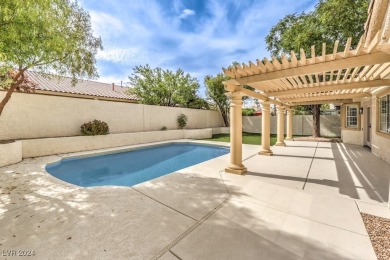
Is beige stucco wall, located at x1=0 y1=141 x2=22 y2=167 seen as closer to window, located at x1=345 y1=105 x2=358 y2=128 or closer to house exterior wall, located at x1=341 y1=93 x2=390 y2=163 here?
house exterior wall, located at x1=341 y1=93 x2=390 y2=163

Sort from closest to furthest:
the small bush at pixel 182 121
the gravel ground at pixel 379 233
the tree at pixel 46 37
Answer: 1. the gravel ground at pixel 379 233
2. the tree at pixel 46 37
3. the small bush at pixel 182 121

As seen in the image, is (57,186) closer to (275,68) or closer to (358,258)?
(358,258)

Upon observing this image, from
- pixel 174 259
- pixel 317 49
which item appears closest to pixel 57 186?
pixel 174 259

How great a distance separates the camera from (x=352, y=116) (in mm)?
11133

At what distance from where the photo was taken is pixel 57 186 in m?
4.28

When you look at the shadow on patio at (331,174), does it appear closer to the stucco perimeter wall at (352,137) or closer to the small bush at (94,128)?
the stucco perimeter wall at (352,137)

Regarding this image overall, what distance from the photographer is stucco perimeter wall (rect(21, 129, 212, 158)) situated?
768 cm

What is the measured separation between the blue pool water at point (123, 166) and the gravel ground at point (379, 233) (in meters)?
5.36

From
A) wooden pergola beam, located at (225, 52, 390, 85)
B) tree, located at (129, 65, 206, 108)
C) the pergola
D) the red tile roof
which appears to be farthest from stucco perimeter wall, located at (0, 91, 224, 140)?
wooden pergola beam, located at (225, 52, 390, 85)

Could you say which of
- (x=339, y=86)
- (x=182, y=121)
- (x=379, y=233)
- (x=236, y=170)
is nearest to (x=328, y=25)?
(x=339, y=86)

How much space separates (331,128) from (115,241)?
1921 cm

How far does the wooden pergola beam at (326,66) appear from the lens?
133 inches

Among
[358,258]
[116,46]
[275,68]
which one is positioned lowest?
[358,258]

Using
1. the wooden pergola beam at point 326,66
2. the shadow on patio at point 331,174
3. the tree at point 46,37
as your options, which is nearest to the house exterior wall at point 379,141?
the shadow on patio at point 331,174
